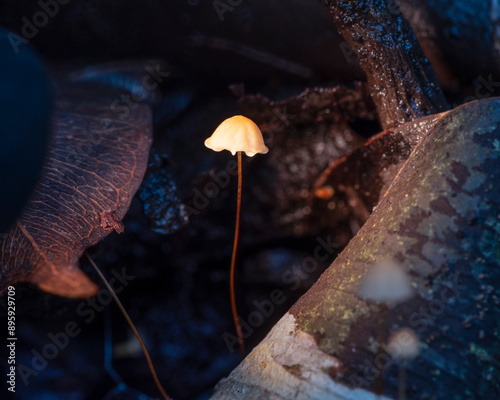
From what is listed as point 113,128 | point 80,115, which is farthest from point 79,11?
point 113,128

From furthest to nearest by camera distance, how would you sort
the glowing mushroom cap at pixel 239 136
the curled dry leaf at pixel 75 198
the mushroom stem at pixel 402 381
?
the glowing mushroom cap at pixel 239 136
the curled dry leaf at pixel 75 198
the mushroom stem at pixel 402 381

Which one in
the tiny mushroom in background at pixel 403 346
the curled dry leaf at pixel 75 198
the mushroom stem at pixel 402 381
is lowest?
the mushroom stem at pixel 402 381

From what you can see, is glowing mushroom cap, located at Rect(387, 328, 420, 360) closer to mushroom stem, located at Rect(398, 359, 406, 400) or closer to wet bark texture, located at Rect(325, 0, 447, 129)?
mushroom stem, located at Rect(398, 359, 406, 400)

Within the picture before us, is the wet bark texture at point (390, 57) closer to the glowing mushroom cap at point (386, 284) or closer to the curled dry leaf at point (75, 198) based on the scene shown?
the glowing mushroom cap at point (386, 284)

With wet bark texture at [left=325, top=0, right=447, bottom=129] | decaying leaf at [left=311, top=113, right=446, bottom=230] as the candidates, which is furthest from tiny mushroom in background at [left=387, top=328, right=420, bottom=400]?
wet bark texture at [left=325, top=0, right=447, bottom=129]

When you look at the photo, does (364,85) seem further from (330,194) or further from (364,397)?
(364,397)

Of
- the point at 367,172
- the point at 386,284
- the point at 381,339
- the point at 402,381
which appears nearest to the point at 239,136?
the point at 367,172

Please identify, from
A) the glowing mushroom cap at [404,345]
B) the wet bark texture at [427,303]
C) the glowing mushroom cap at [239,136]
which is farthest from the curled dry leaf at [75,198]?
the glowing mushroom cap at [404,345]
